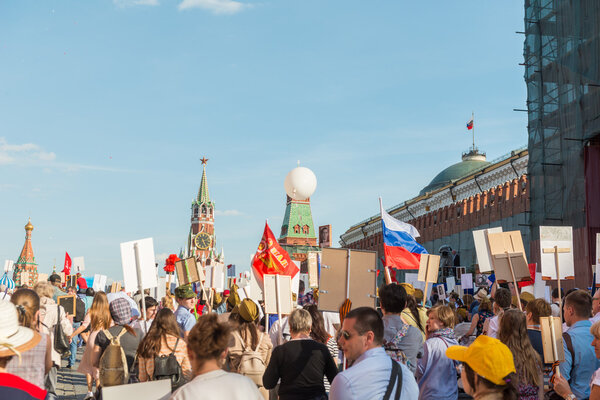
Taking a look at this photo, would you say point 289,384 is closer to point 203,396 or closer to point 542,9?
point 203,396

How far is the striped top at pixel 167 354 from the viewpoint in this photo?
5.59 metres

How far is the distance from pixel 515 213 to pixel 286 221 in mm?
75795

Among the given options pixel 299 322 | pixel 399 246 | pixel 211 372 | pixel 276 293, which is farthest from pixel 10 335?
pixel 399 246

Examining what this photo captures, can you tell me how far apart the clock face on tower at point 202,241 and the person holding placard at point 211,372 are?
159 meters

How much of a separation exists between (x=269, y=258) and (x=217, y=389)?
314 inches

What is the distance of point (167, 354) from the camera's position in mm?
5664

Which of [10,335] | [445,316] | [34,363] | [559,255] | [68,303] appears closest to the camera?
[10,335]

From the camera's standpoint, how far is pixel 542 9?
87.1 ft

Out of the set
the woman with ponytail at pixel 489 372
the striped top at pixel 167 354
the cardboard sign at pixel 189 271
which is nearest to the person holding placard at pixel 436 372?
the striped top at pixel 167 354

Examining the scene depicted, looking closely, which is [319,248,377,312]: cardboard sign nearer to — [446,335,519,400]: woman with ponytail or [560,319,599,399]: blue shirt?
[560,319,599,399]: blue shirt

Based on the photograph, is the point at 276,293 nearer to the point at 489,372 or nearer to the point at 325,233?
the point at 489,372

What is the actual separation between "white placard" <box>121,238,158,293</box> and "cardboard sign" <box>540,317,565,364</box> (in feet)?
14.1

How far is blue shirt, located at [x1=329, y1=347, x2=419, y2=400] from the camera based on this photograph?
3787 mm

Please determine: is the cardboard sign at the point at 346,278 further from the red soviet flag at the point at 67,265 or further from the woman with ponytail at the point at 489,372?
the red soviet flag at the point at 67,265
